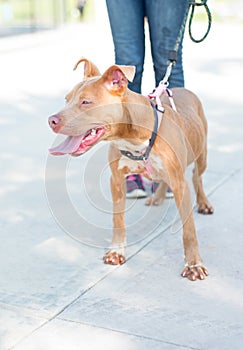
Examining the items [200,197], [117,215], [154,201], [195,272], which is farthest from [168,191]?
[195,272]

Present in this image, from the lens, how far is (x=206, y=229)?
4254 mm

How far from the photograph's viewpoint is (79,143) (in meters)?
3.25

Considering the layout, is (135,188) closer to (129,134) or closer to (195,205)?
(195,205)

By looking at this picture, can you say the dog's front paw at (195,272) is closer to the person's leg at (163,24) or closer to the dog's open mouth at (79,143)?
the dog's open mouth at (79,143)

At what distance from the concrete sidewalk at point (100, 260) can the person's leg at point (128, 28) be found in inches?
35.6

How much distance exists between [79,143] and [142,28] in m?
1.52

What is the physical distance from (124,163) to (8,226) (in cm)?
99

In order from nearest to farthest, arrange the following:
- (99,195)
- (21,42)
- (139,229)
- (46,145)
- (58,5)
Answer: (139,229) < (99,195) < (46,145) < (21,42) < (58,5)

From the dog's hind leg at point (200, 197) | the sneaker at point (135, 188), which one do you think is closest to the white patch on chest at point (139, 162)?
the dog's hind leg at point (200, 197)

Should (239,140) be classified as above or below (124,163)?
below

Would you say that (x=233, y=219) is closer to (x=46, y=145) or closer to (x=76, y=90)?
(x=76, y=90)

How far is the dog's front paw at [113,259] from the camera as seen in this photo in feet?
12.5

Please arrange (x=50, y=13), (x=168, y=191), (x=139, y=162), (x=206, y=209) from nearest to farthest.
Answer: (x=139, y=162) < (x=206, y=209) < (x=168, y=191) < (x=50, y=13)

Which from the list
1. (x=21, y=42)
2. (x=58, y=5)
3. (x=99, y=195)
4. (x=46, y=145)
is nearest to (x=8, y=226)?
(x=99, y=195)
